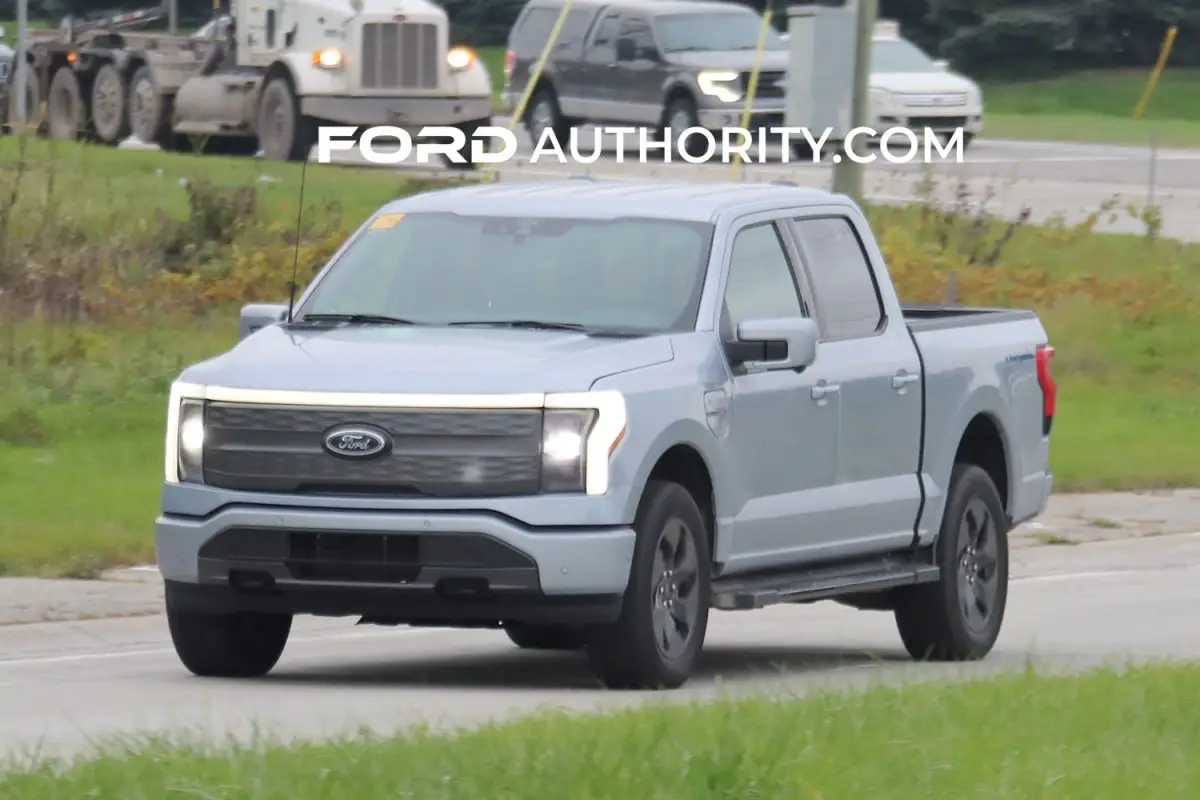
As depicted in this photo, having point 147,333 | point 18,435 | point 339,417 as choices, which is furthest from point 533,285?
point 147,333

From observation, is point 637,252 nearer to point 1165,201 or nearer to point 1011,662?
point 1011,662

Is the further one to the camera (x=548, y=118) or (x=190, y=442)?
(x=548, y=118)

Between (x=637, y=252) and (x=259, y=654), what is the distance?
6.88ft

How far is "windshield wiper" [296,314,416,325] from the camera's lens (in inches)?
436

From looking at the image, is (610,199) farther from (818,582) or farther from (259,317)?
(818,582)

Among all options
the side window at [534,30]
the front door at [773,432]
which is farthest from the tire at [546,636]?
the side window at [534,30]

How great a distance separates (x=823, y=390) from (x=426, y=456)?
6.84 feet

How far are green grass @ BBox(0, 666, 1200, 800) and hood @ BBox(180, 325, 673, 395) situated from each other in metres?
1.62

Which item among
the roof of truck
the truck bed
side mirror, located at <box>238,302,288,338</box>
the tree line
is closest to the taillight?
the truck bed

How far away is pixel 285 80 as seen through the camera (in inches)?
1484

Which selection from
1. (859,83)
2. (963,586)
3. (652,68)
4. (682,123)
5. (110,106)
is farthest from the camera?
(652,68)

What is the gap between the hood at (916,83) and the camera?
43816mm

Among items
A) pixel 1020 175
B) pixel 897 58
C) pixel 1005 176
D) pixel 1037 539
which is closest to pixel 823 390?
pixel 1037 539

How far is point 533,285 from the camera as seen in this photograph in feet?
36.5
